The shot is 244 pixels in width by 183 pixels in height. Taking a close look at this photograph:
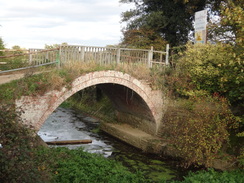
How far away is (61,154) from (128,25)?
481 inches

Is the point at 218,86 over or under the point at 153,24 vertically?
under

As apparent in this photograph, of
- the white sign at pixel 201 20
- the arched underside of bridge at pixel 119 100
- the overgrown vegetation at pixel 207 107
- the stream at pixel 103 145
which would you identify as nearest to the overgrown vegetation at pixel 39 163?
the arched underside of bridge at pixel 119 100

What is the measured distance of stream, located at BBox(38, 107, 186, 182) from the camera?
10577 mm

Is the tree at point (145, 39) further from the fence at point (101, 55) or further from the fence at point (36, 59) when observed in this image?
the fence at point (36, 59)

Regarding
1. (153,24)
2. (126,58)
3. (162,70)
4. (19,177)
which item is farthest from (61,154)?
(153,24)

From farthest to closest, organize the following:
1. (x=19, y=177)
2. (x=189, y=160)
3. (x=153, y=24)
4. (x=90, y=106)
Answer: (x=90, y=106) < (x=153, y=24) < (x=189, y=160) < (x=19, y=177)

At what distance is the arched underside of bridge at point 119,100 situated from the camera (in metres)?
10.2

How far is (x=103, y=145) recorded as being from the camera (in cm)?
1377

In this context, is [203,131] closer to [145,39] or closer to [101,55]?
[101,55]

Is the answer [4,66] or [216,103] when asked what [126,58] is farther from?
[4,66]

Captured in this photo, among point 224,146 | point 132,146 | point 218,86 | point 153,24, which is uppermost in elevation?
point 153,24

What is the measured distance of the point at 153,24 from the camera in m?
18.2

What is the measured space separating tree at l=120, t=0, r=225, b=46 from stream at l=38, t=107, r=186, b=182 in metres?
6.91

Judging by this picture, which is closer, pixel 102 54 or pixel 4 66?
pixel 102 54
